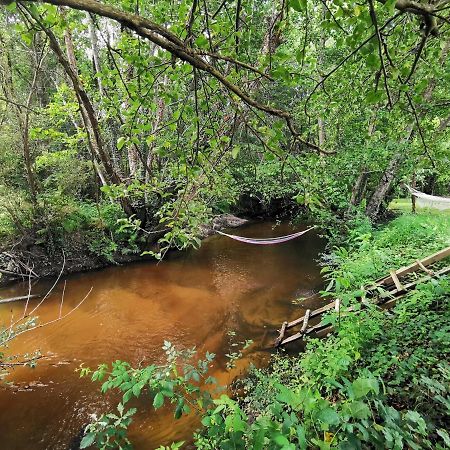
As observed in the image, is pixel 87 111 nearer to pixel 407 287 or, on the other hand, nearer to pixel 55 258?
pixel 407 287

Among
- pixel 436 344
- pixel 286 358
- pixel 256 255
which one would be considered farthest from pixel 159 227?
pixel 436 344

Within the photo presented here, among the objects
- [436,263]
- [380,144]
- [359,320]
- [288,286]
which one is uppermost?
[380,144]

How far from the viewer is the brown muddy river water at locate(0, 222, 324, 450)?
3.73 meters

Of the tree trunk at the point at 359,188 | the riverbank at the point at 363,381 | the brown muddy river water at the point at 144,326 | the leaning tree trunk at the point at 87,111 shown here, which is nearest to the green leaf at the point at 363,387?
the riverbank at the point at 363,381

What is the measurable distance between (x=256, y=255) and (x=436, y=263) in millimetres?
5927

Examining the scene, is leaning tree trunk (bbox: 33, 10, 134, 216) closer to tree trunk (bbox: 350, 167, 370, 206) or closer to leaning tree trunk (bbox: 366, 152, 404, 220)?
tree trunk (bbox: 350, 167, 370, 206)

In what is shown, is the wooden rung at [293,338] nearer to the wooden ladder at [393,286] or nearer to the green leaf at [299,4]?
the wooden ladder at [393,286]

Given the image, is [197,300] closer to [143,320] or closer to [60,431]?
[143,320]

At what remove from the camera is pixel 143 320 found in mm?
6164

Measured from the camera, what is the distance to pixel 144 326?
5918mm

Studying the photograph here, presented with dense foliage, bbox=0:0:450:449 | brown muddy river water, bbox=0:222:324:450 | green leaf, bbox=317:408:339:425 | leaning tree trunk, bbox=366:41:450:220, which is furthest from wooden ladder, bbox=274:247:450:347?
leaning tree trunk, bbox=366:41:450:220

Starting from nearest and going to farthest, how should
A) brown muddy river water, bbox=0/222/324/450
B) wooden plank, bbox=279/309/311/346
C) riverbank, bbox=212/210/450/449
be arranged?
1. riverbank, bbox=212/210/450/449
2. brown muddy river water, bbox=0/222/324/450
3. wooden plank, bbox=279/309/311/346

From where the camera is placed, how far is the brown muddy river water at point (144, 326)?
3734 millimetres

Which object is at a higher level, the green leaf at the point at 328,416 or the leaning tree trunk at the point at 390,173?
the leaning tree trunk at the point at 390,173
